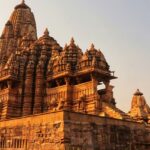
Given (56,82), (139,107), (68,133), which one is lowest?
(68,133)

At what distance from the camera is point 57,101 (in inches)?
1300

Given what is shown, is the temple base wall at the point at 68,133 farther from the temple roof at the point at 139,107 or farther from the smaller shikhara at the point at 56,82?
the temple roof at the point at 139,107

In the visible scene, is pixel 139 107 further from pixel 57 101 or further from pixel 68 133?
pixel 68 133

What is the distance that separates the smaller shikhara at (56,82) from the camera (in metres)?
30.9

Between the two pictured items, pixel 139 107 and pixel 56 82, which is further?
pixel 139 107

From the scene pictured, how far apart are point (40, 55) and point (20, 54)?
97.3 inches

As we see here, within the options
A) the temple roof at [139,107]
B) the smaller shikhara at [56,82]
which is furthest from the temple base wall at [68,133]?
the temple roof at [139,107]

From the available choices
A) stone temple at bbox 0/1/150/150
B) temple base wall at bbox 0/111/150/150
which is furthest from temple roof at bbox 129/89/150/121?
temple base wall at bbox 0/111/150/150

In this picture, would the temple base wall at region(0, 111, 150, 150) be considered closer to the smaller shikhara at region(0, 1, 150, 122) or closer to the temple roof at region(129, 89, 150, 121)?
the smaller shikhara at region(0, 1, 150, 122)

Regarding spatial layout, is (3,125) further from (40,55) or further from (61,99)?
(40,55)

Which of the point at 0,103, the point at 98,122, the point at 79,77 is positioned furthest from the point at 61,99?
the point at 98,122

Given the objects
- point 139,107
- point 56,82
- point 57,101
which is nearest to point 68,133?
point 57,101

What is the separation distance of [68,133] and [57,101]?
13356 mm

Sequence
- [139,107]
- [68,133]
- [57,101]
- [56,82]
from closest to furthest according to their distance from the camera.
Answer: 1. [68,133]
2. [57,101]
3. [56,82]
4. [139,107]
